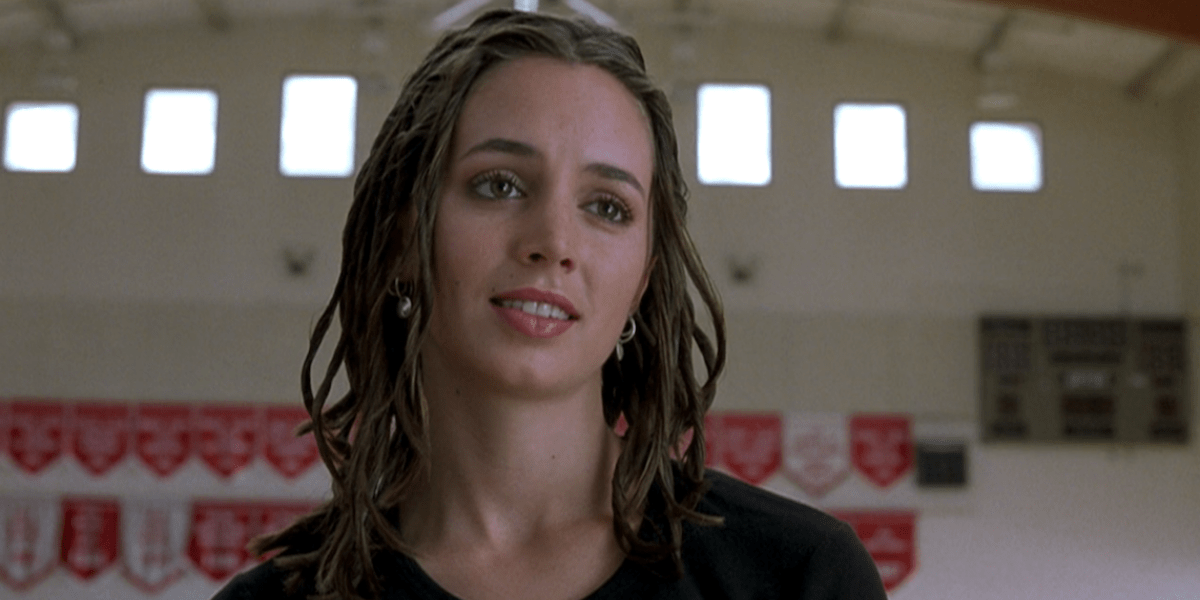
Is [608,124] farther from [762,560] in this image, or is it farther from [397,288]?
[762,560]

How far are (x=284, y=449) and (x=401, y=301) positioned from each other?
964 centimetres

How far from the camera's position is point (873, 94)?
36.9 ft

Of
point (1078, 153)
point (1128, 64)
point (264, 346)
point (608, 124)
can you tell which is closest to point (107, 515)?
point (264, 346)

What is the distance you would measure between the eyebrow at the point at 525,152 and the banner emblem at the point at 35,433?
10.5 m

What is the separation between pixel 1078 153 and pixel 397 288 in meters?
10.9

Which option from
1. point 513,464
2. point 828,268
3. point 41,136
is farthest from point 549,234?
point 41,136

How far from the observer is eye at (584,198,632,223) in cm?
119

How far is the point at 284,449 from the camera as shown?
1047cm

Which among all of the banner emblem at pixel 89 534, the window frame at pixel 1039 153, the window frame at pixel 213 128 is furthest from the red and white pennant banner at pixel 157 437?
the window frame at pixel 1039 153

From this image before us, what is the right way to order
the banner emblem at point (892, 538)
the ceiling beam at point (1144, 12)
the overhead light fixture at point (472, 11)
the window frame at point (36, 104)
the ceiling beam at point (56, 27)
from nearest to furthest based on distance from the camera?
the ceiling beam at point (1144, 12) < the overhead light fixture at point (472, 11) < the banner emblem at point (892, 538) < the ceiling beam at point (56, 27) < the window frame at point (36, 104)

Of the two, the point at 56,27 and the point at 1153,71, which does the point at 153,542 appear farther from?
the point at 1153,71

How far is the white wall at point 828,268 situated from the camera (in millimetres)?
10477

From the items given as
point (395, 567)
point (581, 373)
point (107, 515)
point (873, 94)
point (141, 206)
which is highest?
point (873, 94)

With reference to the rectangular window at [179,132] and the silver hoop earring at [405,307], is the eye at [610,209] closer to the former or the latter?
the silver hoop earring at [405,307]
